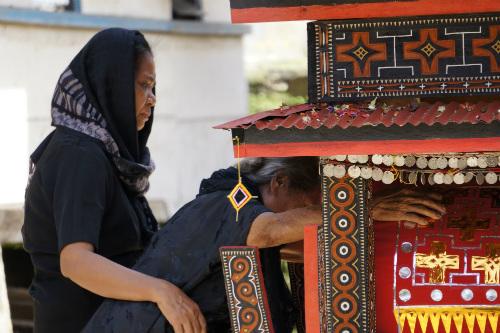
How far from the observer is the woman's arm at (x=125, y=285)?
4172 millimetres

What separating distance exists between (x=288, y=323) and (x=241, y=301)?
2.00ft

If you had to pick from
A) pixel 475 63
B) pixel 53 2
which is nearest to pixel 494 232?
pixel 475 63

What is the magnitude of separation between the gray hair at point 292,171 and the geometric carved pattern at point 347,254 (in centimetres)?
54

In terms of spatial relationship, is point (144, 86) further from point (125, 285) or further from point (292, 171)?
point (125, 285)

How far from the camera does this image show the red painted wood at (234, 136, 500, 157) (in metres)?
3.54

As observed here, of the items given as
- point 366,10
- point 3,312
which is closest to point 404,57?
point 366,10

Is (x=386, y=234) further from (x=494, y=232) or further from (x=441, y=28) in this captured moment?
(x=441, y=28)

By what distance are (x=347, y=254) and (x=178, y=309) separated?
73 cm

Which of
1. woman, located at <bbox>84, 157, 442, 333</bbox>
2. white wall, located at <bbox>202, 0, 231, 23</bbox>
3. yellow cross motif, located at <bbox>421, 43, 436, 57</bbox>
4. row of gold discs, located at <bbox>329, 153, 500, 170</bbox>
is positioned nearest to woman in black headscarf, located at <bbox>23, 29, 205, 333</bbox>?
woman, located at <bbox>84, 157, 442, 333</bbox>

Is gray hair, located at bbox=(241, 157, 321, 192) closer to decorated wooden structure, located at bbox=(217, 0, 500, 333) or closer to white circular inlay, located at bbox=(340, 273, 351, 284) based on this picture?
decorated wooden structure, located at bbox=(217, 0, 500, 333)

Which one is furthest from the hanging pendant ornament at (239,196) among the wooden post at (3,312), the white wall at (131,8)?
the white wall at (131,8)

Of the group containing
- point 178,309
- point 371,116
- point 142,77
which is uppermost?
point 142,77

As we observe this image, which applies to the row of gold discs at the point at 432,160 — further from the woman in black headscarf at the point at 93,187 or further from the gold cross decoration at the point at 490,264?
the woman in black headscarf at the point at 93,187

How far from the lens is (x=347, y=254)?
154 inches
